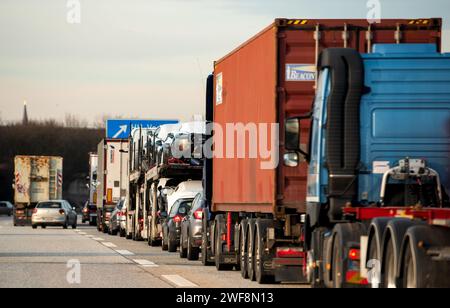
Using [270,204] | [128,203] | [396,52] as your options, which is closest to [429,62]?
[396,52]

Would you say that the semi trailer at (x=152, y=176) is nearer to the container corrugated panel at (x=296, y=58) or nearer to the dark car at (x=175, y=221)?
the dark car at (x=175, y=221)

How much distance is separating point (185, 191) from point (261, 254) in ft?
48.5

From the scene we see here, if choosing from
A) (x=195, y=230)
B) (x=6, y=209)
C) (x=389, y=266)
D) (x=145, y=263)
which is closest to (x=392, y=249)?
(x=389, y=266)

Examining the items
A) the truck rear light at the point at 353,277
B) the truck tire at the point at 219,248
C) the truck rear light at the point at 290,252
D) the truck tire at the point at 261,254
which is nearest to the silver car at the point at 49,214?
the truck tire at the point at 219,248

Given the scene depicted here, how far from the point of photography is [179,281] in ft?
68.4

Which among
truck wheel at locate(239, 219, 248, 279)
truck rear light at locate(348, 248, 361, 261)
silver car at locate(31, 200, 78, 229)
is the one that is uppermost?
truck rear light at locate(348, 248, 361, 261)

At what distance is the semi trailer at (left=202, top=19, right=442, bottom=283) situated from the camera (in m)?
18.8

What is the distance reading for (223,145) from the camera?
79.7 feet

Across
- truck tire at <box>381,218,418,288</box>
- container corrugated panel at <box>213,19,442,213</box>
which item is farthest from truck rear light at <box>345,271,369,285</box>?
container corrugated panel at <box>213,19,442,213</box>

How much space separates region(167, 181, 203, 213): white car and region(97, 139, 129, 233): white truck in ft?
61.3

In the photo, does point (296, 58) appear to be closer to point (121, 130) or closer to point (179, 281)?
point (179, 281)

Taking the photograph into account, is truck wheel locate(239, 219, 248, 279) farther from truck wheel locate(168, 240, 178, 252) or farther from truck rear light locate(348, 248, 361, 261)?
truck wheel locate(168, 240, 178, 252)

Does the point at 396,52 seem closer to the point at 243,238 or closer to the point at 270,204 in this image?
the point at 270,204

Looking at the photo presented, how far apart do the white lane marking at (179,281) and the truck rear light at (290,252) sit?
1.31 metres
